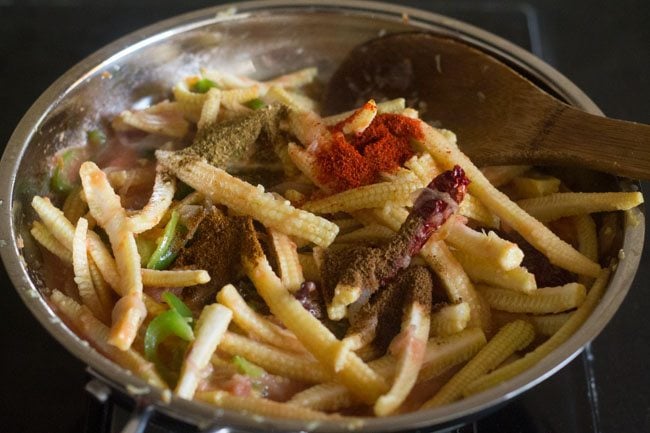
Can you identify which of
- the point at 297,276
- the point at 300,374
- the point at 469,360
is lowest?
the point at 469,360

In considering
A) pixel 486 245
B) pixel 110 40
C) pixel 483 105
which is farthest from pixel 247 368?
pixel 110 40

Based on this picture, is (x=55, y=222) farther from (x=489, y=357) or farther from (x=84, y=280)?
(x=489, y=357)

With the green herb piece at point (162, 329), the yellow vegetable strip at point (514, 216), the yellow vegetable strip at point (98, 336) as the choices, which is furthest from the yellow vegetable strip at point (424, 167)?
the yellow vegetable strip at point (98, 336)

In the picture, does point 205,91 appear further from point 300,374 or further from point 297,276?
point 300,374

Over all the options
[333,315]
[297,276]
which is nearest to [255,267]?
[297,276]

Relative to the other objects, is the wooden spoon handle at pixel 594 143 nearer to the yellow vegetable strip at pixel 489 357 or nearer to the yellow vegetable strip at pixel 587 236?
the yellow vegetable strip at pixel 587 236

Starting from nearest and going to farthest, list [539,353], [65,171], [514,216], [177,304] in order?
1. [539,353]
2. [177,304]
3. [514,216]
4. [65,171]
